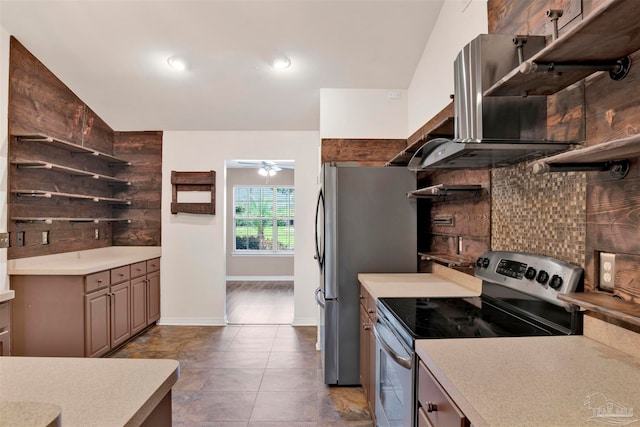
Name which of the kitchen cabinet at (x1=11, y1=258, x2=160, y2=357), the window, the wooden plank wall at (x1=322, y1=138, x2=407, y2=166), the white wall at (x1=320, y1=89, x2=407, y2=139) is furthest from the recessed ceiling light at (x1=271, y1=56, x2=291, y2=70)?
the window

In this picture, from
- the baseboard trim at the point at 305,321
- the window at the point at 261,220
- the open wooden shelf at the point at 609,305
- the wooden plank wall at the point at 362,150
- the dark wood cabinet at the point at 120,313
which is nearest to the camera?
the open wooden shelf at the point at 609,305

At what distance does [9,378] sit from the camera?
87 cm

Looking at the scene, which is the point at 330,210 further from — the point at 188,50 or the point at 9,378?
the point at 9,378

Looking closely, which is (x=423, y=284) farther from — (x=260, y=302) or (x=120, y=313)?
(x=260, y=302)

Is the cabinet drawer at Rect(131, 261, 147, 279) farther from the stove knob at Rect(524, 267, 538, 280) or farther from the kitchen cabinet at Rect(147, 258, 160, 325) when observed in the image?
the stove knob at Rect(524, 267, 538, 280)

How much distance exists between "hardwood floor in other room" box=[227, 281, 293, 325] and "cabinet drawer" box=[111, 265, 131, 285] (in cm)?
145

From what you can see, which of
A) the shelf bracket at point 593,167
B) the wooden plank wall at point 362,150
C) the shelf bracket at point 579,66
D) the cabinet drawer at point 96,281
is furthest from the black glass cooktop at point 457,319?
the cabinet drawer at point 96,281

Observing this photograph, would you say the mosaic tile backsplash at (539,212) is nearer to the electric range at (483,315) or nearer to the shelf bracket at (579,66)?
the electric range at (483,315)

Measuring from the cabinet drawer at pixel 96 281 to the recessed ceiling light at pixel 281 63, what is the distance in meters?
2.45

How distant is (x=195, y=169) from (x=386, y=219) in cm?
272

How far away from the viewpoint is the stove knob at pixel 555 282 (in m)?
1.34

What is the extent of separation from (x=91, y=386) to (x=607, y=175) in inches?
64.1

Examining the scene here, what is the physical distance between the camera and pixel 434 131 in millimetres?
2197

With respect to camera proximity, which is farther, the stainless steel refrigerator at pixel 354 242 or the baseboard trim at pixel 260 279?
the baseboard trim at pixel 260 279
